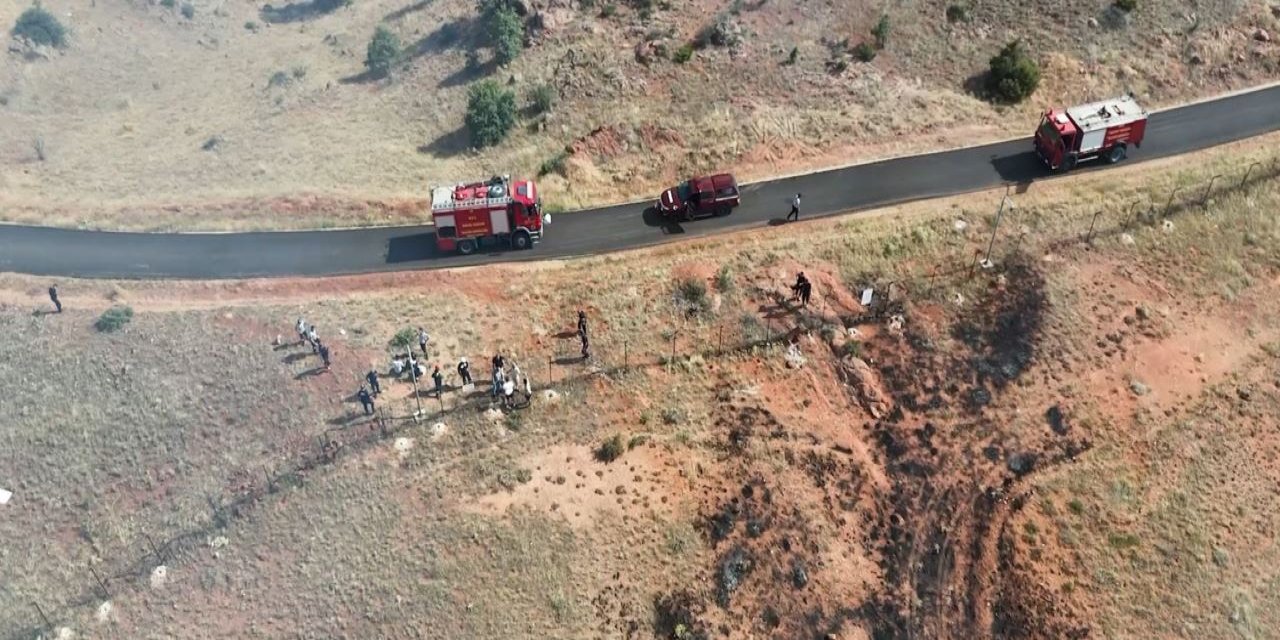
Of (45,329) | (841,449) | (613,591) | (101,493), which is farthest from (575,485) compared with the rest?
(45,329)

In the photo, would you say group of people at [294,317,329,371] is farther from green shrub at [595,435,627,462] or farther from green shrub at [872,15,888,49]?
green shrub at [872,15,888,49]

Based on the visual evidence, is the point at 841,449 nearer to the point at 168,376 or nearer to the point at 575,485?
the point at 575,485

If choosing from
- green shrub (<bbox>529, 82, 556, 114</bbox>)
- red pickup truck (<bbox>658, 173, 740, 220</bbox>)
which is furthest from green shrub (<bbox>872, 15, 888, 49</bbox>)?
green shrub (<bbox>529, 82, 556, 114</bbox>)

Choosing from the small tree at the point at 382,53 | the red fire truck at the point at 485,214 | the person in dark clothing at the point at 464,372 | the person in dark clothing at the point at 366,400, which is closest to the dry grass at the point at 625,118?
the small tree at the point at 382,53

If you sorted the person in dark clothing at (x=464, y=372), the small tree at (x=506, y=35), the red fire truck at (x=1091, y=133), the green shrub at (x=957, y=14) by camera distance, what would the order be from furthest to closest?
the small tree at (x=506, y=35), the green shrub at (x=957, y=14), the red fire truck at (x=1091, y=133), the person in dark clothing at (x=464, y=372)

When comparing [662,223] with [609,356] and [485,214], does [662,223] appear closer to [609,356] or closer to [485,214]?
[485,214]

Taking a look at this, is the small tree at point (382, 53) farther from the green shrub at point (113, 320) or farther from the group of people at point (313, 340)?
the group of people at point (313, 340)

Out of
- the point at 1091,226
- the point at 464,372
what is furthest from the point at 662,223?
the point at 1091,226
